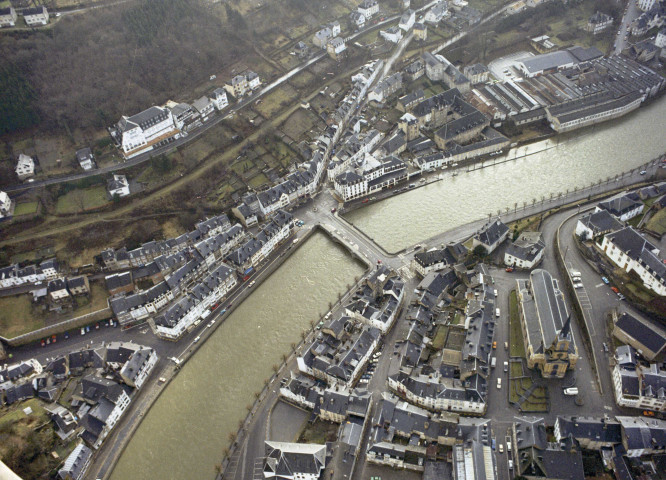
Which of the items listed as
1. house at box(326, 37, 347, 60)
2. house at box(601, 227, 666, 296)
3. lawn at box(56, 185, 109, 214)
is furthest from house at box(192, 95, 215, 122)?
house at box(601, 227, 666, 296)

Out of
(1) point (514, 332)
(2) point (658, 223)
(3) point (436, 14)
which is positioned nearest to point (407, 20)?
(3) point (436, 14)

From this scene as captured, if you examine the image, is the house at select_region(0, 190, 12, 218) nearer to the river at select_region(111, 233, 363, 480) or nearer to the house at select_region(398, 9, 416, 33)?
the river at select_region(111, 233, 363, 480)

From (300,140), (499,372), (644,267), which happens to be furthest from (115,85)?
(644,267)

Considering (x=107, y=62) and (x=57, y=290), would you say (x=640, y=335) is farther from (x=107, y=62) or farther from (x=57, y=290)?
(x=107, y=62)

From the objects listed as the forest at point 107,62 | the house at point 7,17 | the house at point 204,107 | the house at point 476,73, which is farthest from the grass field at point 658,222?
the house at point 7,17

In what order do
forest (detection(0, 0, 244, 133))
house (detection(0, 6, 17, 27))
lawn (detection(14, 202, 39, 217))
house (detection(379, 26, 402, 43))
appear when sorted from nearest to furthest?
1. lawn (detection(14, 202, 39, 217))
2. forest (detection(0, 0, 244, 133))
3. house (detection(0, 6, 17, 27))
4. house (detection(379, 26, 402, 43))

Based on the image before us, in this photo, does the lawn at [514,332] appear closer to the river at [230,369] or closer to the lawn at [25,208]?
the river at [230,369]
